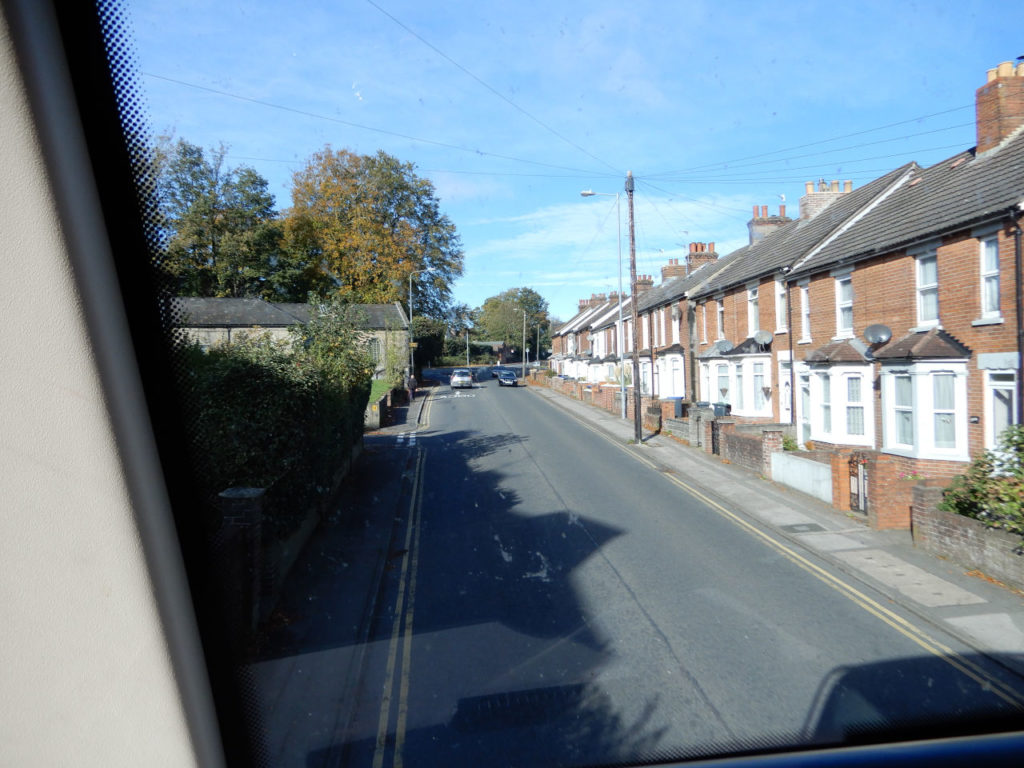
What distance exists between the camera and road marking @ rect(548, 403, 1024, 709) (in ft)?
20.2

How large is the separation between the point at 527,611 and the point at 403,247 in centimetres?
3895

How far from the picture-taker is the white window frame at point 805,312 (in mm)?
20453

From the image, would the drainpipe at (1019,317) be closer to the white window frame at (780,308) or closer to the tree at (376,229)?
the white window frame at (780,308)

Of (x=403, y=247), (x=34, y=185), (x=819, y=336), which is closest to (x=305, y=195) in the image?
(x=403, y=247)

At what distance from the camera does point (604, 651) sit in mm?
6832

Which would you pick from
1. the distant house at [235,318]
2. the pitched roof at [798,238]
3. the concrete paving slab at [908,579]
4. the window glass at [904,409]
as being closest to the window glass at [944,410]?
the window glass at [904,409]

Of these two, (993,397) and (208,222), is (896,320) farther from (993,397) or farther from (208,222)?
(208,222)

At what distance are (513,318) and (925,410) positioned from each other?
3731 inches

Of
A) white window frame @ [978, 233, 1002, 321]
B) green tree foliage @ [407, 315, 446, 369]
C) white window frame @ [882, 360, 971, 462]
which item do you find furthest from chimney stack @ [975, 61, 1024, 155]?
green tree foliage @ [407, 315, 446, 369]

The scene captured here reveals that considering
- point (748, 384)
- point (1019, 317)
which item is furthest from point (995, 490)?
point (748, 384)

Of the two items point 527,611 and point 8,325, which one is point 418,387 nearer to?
point 527,611

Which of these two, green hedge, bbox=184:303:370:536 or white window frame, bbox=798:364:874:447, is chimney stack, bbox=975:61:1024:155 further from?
green hedge, bbox=184:303:370:536

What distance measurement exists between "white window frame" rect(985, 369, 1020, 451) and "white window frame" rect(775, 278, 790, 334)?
882 cm

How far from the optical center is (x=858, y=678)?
6.07 meters
